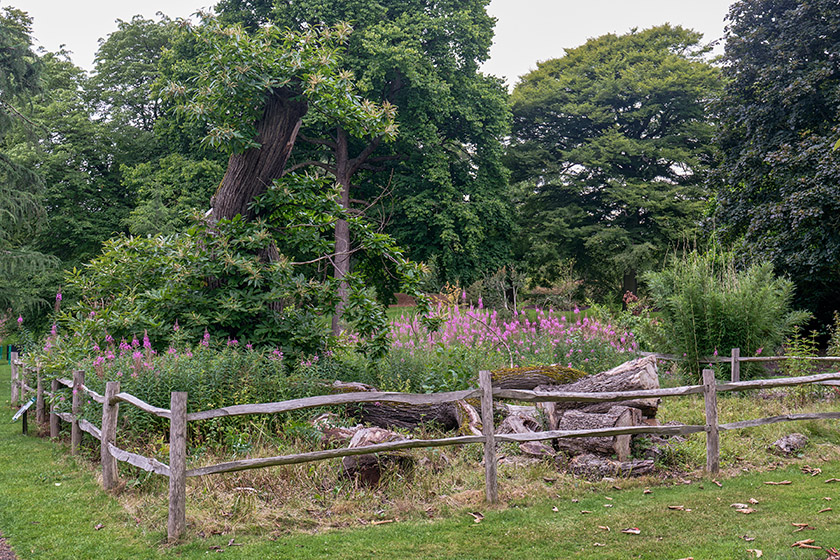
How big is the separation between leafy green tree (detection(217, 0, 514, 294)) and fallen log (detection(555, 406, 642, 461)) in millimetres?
12952

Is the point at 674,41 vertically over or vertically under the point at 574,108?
over

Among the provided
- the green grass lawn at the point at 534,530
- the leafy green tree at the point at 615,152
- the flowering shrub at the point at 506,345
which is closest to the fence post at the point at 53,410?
the green grass lawn at the point at 534,530

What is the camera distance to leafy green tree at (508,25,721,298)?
2569 cm

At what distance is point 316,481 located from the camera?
6.01 metres

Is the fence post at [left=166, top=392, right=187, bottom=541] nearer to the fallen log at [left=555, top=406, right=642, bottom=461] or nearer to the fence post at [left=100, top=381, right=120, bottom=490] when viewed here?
the fence post at [left=100, top=381, right=120, bottom=490]

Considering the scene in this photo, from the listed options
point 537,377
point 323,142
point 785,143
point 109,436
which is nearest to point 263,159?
point 109,436

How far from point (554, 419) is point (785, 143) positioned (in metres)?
11.9

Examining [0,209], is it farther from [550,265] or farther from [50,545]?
[550,265]

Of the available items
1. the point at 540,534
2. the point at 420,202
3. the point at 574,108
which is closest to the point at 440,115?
the point at 420,202

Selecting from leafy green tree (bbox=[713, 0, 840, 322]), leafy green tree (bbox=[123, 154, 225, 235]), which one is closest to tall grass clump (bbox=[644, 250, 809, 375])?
leafy green tree (bbox=[713, 0, 840, 322])

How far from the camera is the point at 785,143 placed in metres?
15.6

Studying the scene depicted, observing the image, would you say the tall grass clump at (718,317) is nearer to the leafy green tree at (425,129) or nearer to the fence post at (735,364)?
the fence post at (735,364)

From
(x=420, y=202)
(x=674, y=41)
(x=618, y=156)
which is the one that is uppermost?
(x=674, y=41)

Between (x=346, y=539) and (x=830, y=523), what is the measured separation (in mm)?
3819
